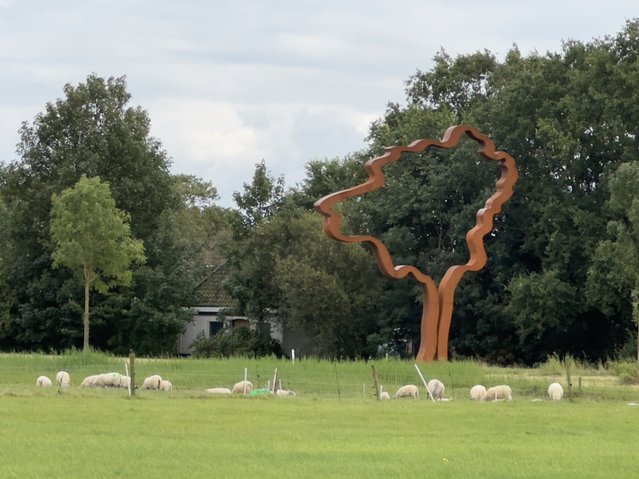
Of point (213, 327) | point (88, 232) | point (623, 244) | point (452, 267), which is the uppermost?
point (88, 232)

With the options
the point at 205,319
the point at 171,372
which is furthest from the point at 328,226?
the point at 205,319

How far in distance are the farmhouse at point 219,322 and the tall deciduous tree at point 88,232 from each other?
8046 mm

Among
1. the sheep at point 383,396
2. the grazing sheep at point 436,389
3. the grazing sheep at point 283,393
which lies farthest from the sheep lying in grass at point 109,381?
the grazing sheep at point 436,389

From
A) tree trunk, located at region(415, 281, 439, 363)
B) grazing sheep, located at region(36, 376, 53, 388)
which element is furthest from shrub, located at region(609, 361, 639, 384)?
grazing sheep, located at region(36, 376, 53, 388)

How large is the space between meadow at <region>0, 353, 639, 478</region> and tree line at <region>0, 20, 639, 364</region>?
45.1 feet

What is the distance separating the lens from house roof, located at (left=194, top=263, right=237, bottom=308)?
58938 mm

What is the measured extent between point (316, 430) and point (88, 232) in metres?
28.0

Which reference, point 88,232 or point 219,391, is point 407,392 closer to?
point 219,391

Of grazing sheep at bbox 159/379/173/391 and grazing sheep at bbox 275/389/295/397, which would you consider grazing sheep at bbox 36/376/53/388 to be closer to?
grazing sheep at bbox 159/379/173/391

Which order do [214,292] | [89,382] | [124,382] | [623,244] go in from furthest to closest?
1. [214,292]
2. [623,244]
3. [89,382]
4. [124,382]

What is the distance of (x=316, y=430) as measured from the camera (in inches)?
749

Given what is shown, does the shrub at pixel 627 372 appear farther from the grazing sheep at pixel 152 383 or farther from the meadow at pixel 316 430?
the grazing sheep at pixel 152 383

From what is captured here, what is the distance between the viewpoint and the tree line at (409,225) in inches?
1778

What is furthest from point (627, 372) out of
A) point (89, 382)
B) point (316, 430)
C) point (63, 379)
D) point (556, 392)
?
point (316, 430)
